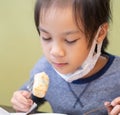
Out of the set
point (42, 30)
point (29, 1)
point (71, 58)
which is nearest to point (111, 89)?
point (71, 58)

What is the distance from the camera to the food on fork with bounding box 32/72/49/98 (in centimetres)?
85

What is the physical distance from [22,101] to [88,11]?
331mm

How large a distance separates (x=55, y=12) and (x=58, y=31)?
0.05 metres

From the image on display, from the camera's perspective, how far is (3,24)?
5.26 ft

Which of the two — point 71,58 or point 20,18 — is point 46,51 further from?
point 20,18

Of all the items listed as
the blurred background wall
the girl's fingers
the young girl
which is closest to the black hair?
the young girl

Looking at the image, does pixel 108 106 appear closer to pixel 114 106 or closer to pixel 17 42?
pixel 114 106

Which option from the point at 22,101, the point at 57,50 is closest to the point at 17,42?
the point at 22,101

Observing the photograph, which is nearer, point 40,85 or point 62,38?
point 62,38

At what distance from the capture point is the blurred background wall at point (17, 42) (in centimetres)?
154

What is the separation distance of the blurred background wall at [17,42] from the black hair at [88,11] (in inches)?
27.1

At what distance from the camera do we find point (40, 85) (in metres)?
0.85

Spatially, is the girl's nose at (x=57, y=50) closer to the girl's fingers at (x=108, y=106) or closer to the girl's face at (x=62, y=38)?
the girl's face at (x=62, y=38)

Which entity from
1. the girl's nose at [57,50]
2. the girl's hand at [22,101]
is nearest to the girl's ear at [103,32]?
the girl's nose at [57,50]
